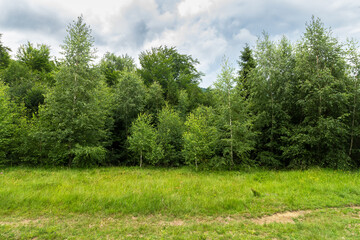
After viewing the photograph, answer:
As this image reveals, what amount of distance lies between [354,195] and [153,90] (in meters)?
20.8

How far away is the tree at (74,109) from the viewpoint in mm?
13711

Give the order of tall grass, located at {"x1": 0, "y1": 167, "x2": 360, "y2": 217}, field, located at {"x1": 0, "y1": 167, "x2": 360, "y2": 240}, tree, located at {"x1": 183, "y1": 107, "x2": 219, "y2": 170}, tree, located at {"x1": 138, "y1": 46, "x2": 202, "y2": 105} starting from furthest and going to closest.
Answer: tree, located at {"x1": 138, "y1": 46, "x2": 202, "y2": 105}, tree, located at {"x1": 183, "y1": 107, "x2": 219, "y2": 170}, tall grass, located at {"x1": 0, "y1": 167, "x2": 360, "y2": 217}, field, located at {"x1": 0, "y1": 167, "x2": 360, "y2": 240}

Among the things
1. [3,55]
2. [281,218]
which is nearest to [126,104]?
[281,218]

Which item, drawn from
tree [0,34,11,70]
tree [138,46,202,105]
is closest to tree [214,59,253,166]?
tree [138,46,202,105]

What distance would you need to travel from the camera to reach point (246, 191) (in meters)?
7.50

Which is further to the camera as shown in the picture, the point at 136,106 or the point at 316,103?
the point at 136,106

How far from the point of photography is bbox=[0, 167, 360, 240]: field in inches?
175

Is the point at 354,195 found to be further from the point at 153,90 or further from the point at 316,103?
the point at 153,90


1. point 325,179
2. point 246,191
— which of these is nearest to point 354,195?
point 325,179

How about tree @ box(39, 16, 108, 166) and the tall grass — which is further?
tree @ box(39, 16, 108, 166)

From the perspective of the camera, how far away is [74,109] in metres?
14.1

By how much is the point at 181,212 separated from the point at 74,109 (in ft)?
42.8

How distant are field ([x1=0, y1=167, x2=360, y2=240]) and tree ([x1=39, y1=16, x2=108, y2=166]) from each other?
614cm

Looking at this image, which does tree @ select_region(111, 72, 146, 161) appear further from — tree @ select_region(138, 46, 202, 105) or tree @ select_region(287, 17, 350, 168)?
tree @ select_region(287, 17, 350, 168)
